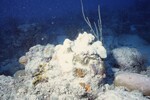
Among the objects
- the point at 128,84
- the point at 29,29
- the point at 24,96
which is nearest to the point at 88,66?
the point at 128,84

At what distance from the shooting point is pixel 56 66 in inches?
161

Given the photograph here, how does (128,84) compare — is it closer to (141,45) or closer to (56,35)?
(141,45)

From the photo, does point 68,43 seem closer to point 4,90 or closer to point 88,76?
point 88,76

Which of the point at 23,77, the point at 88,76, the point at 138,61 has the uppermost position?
the point at 138,61

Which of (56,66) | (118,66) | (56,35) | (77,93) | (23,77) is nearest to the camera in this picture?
(77,93)

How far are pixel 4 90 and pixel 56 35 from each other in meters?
10.6

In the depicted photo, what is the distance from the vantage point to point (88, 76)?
379cm

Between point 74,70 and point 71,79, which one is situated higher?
point 74,70

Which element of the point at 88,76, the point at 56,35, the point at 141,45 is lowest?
the point at 88,76

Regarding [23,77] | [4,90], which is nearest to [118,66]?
[23,77]

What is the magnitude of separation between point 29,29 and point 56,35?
2.02 metres

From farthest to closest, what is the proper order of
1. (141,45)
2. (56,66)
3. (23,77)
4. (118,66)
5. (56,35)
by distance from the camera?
1. (56,35)
2. (141,45)
3. (118,66)
4. (23,77)
5. (56,66)

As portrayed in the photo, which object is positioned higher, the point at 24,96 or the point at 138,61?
the point at 138,61

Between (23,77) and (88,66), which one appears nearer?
(88,66)
